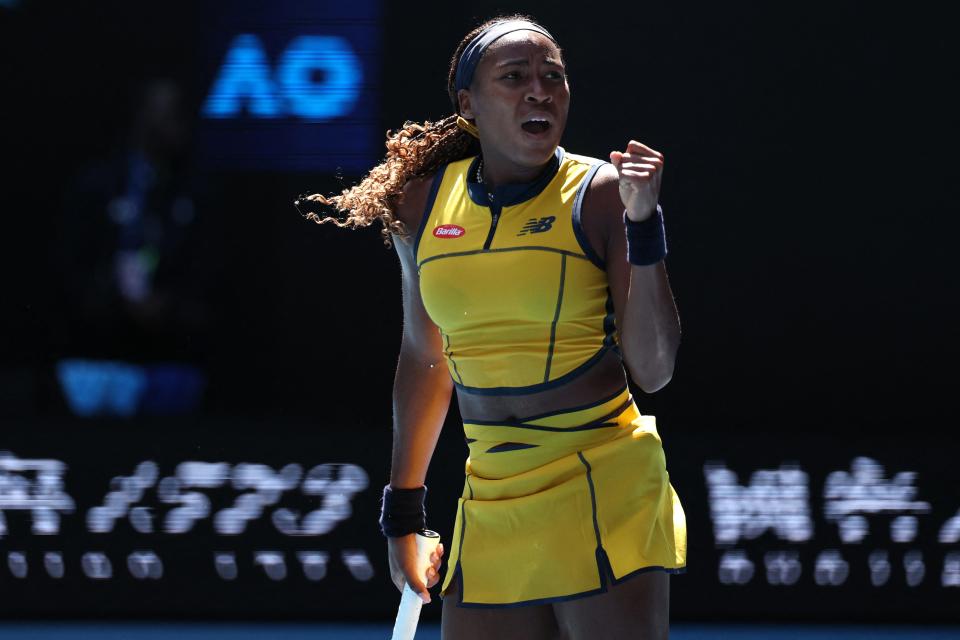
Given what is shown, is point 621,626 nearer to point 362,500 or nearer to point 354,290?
point 362,500

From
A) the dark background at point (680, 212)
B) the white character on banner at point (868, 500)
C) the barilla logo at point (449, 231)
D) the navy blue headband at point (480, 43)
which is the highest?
the navy blue headband at point (480, 43)

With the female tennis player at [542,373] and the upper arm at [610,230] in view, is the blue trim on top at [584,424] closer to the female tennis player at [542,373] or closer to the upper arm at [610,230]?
the female tennis player at [542,373]

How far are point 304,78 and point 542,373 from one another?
120 inches

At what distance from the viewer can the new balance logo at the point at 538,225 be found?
2703mm

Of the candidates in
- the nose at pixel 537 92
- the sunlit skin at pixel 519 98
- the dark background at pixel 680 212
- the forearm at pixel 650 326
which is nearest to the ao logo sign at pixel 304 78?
the dark background at pixel 680 212

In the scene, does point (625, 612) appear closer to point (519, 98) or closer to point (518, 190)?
point (518, 190)

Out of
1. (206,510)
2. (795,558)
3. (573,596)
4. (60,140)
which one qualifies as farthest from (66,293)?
(573,596)

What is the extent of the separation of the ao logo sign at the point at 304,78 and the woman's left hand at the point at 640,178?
320cm

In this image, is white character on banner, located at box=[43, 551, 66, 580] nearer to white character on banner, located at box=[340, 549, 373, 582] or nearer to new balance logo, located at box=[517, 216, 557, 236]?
white character on banner, located at box=[340, 549, 373, 582]

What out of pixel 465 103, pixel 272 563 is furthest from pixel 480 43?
pixel 272 563

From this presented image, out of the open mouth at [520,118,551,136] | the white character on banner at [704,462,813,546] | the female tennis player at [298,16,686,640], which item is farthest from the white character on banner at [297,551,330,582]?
the open mouth at [520,118,551,136]

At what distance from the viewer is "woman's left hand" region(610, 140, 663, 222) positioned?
2434 mm

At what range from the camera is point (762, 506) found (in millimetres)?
5453

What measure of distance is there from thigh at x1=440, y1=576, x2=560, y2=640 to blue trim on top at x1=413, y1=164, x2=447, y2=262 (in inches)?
24.9
